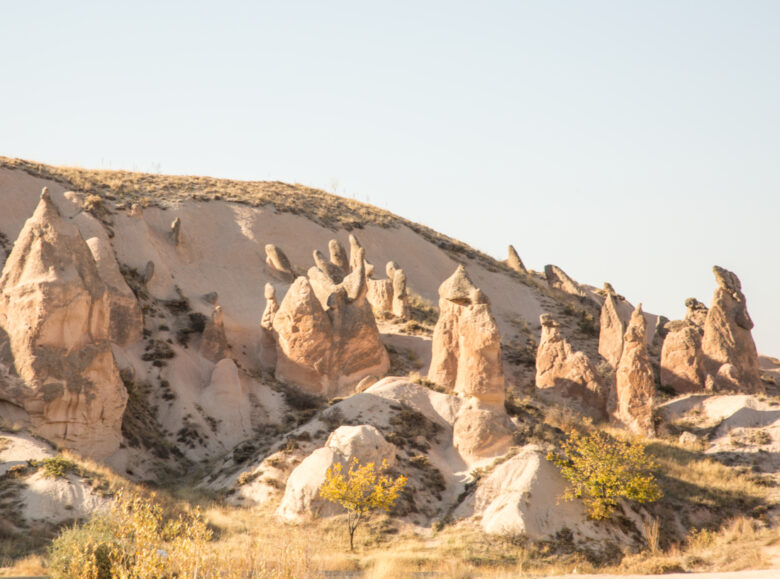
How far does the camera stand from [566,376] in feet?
119

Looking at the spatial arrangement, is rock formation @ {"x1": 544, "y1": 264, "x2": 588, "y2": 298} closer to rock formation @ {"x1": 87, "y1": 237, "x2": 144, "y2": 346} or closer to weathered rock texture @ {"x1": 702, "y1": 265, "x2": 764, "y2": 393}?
weathered rock texture @ {"x1": 702, "y1": 265, "x2": 764, "y2": 393}

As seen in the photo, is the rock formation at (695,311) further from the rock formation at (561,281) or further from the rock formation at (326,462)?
the rock formation at (326,462)

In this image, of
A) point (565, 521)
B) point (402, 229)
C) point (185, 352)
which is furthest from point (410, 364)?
point (402, 229)

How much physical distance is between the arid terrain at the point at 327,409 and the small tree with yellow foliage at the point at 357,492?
390 millimetres

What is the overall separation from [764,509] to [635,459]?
401 centimetres

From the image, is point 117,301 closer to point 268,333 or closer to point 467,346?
point 268,333

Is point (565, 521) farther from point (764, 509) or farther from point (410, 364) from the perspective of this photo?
point (410, 364)

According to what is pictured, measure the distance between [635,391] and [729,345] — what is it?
6.47 metres

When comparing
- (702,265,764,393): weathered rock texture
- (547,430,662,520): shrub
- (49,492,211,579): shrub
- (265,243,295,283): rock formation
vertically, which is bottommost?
(49,492,211,579): shrub

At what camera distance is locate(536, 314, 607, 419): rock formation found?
116 ft

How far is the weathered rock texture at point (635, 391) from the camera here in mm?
33250

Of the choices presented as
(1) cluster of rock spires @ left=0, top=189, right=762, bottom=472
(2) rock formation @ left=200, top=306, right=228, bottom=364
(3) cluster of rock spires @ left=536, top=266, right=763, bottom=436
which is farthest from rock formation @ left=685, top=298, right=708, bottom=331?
(2) rock formation @ left=200, top=306, right=228, bottom=364

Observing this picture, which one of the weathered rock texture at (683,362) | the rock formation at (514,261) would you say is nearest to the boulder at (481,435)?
the weathered rock texture at (683,362)

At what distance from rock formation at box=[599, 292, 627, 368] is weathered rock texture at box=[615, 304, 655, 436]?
595cm
